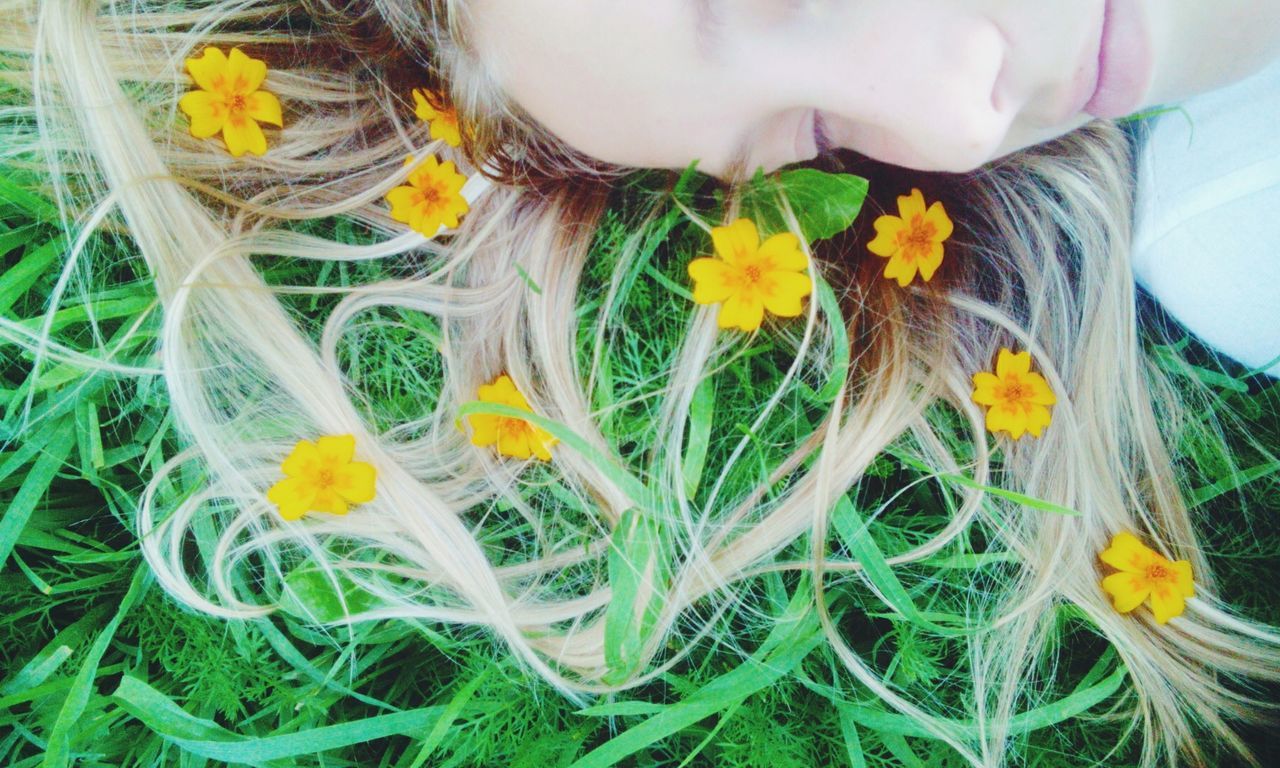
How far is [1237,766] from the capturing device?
5.34 feet

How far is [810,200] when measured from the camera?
1545mm

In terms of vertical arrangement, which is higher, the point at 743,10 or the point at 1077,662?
the point at 743,10

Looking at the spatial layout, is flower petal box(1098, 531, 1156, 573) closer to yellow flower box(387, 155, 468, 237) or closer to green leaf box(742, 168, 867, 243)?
green leaf box(742, 168, 867, 243)

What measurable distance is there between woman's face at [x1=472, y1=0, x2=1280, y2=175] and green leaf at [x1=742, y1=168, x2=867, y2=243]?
0.22 m

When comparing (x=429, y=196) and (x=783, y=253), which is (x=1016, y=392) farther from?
(x=429, y=196)

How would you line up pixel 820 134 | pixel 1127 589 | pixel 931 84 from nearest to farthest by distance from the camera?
pixel 931 84 → pixel 820 134 → pixel 1127 589

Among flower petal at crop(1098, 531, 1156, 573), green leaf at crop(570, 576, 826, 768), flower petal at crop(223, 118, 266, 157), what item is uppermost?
flower petal at crop(223, 118, 266, 157)

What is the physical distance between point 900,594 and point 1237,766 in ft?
2.22

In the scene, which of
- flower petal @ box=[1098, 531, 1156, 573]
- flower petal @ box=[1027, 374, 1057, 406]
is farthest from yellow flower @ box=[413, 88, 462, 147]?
flower petal @ box=[1098, 531, 1156, 573]

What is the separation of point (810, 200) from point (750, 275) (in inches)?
6.8

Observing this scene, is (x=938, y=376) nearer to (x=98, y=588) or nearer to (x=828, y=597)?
(x=828, y=597)

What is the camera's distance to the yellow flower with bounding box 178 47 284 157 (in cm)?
159

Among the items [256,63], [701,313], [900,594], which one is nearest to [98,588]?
[256,63]

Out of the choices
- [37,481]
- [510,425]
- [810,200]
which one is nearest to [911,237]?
[810,200]
